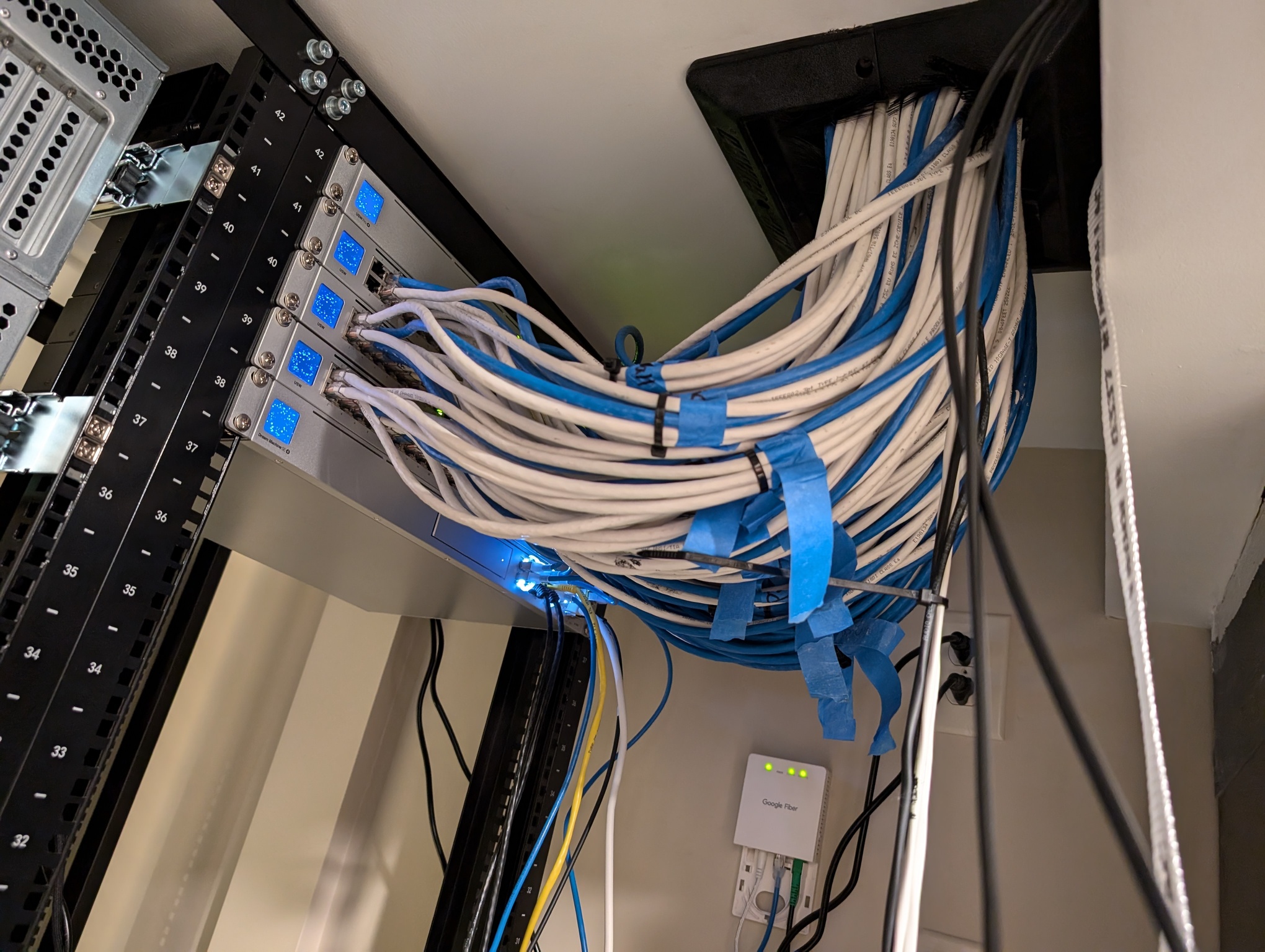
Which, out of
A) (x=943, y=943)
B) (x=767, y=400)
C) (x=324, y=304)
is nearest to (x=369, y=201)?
(x=324, y=304)

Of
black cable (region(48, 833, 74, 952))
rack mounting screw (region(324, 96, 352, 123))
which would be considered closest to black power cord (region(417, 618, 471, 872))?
black cable (region(48, 833, 74, 952))

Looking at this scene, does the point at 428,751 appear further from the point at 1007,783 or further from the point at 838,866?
the point at 1007,783

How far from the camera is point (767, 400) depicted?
653 mm

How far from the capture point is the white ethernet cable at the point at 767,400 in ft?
2.18

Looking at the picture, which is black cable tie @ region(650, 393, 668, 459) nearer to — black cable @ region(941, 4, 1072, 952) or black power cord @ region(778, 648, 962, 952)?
black cable @ region(941, 4, 1072, 952)

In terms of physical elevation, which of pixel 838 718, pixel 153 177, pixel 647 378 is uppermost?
pixel 153 177

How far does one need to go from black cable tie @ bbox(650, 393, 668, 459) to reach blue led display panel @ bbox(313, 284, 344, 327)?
1.28 feet

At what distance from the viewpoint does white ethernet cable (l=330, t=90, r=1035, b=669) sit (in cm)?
67

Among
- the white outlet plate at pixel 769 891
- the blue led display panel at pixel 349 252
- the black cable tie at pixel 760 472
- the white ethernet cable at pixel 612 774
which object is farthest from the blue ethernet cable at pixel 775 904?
the blue led display panel at pixel 349 252

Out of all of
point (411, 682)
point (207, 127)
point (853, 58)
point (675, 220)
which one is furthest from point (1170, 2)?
point (411, 682)

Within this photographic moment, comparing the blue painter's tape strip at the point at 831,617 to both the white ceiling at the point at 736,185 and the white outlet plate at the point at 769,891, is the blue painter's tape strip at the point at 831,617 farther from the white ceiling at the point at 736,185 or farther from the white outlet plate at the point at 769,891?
the white outlet plate at the point at 769,891

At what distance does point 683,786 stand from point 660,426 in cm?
82

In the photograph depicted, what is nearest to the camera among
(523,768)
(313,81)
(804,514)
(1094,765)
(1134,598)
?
(1094,765)

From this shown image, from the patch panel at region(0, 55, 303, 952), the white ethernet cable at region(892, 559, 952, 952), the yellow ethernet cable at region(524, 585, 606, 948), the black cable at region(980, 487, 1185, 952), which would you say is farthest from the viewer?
the yellow ethernet cable at region(524, 585, 606, 948)
